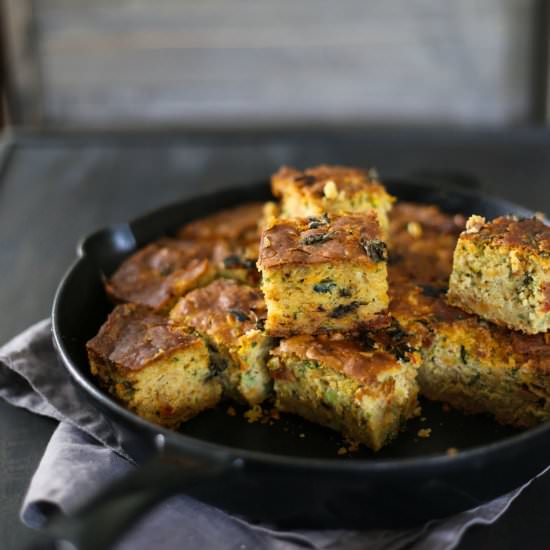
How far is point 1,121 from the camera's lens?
22.7 feet

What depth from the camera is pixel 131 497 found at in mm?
2094

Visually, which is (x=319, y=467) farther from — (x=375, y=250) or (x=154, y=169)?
(x=154, y=169)

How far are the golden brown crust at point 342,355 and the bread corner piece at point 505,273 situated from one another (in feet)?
1.50

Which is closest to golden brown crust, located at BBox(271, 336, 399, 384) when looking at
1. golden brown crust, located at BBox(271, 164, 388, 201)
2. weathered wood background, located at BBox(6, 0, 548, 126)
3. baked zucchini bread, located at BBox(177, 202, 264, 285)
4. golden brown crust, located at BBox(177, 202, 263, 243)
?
baked zucchini bread, located at BBox(177, 202, 264, 285)

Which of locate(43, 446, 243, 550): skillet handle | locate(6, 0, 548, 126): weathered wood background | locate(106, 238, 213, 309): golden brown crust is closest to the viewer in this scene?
locate(43, 446, 243, 550): skillet handle

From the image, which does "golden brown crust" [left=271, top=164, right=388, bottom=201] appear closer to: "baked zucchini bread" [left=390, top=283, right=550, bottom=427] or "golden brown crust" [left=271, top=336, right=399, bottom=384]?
"baked zucchini bread" [left=390, top=283, right=550, bottom=427]

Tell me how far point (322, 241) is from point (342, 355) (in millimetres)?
430

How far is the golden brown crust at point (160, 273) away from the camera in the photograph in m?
3.33

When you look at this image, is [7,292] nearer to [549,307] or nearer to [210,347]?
[210,347]

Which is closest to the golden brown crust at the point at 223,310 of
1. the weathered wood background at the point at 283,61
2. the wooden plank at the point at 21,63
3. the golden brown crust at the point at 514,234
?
the golden brown crust at the point at 514,234

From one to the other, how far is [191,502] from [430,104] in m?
5.03

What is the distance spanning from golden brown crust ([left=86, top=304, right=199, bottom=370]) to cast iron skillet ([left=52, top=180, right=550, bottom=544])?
0.14 metres

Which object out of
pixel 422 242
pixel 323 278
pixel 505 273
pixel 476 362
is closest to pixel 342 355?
pixel 323 278

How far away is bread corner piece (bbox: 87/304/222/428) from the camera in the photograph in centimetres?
286
